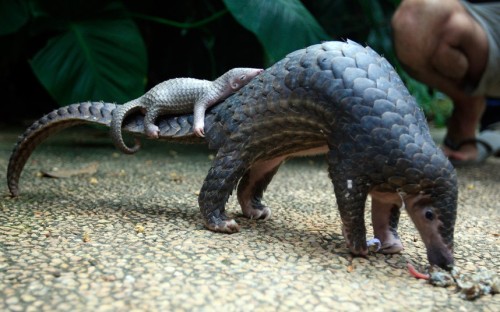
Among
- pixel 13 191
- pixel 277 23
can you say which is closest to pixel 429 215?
pixel 13 191

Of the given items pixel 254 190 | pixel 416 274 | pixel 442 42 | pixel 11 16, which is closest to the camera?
pixel 416 274

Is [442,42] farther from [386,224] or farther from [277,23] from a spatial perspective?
[386,224]

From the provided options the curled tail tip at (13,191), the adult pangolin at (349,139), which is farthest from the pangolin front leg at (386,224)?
the curled tail tip at (13,191)

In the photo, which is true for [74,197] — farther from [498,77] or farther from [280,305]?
[498,77]

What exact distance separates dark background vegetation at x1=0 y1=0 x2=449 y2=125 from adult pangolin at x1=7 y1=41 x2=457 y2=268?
545 millimetres

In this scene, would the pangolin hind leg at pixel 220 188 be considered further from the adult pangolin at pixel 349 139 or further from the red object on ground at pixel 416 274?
the red object on ground at pixel 416 274

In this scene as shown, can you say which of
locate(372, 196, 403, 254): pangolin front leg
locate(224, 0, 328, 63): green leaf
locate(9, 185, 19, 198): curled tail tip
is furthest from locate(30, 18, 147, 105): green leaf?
locate(372, 196, 403, 254): pangolin front leg

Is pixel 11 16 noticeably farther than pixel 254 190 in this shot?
Yes

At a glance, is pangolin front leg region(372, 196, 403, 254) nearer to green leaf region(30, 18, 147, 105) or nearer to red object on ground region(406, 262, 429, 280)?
red object on ground region(406, 262, 429, 280)

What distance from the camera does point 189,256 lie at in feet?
5.49

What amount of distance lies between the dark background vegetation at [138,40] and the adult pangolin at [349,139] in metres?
0.55

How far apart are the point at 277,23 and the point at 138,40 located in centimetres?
107

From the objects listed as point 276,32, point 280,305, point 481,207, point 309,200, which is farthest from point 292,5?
point 280,305

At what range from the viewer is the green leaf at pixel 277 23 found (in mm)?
3338
